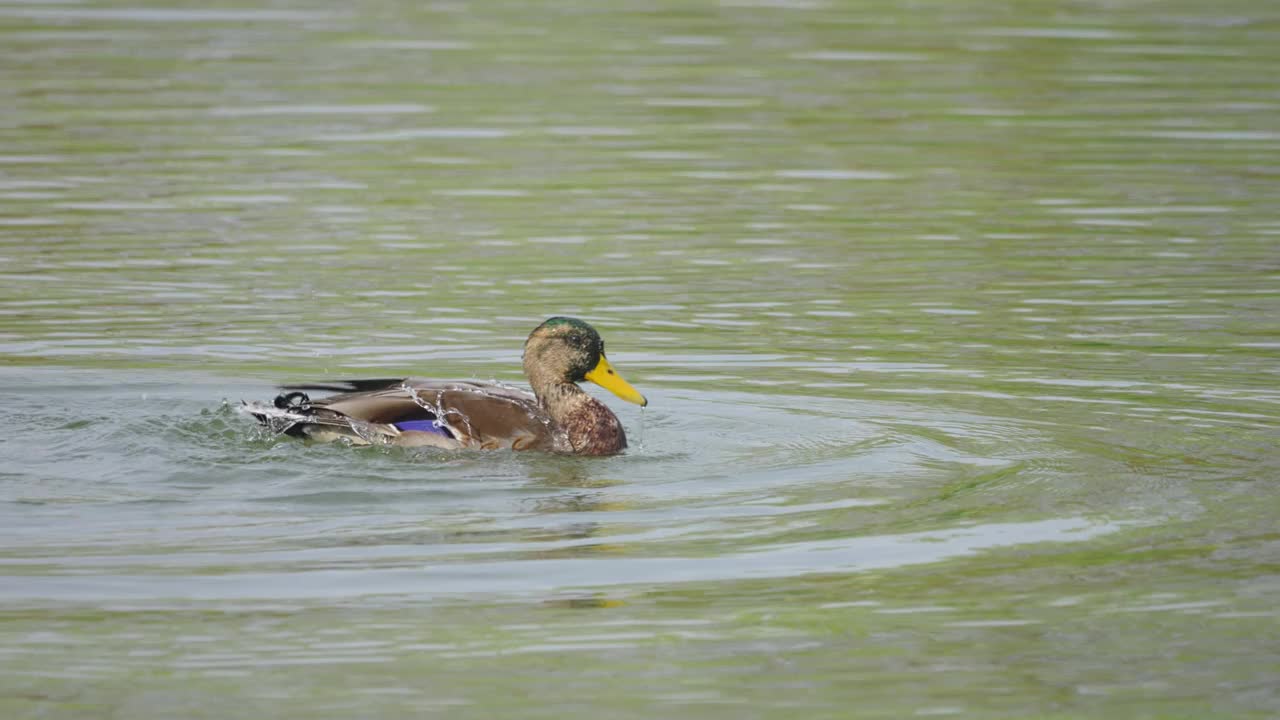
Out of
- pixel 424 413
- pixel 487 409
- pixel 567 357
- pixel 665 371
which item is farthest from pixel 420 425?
pixel 665 371

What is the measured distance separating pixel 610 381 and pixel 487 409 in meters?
0.64

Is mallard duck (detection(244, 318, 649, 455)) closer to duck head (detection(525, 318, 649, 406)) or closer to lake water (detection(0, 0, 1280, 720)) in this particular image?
duck head (detection(525, 318, 649, 406))

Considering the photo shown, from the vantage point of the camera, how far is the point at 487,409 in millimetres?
10547

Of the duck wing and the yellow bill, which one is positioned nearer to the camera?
the duck wing

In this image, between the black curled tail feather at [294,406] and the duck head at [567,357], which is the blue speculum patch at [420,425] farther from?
the duck head at [567,357]

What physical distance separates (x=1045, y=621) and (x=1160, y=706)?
→ 910 mm

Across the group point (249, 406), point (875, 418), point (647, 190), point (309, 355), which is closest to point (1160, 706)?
point (875, 418)

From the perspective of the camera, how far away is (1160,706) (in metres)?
6.91

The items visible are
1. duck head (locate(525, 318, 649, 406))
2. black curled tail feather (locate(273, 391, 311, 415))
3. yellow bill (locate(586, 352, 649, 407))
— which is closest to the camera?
black curled tail feather (locate(273, 391, 311, 415))

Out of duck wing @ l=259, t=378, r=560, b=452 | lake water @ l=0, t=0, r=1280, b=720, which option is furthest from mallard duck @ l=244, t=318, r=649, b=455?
lake water @ l=0, t=0, r=1280, b=720

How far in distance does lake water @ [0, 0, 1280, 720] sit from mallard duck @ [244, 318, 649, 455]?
0.17 meters

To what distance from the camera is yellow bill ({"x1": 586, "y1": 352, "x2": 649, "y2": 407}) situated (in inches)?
420

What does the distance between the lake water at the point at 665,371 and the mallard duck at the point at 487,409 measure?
170 mm

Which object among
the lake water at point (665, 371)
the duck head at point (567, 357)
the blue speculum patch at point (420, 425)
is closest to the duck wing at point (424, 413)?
the blue speculum patch at point (420, 425)
